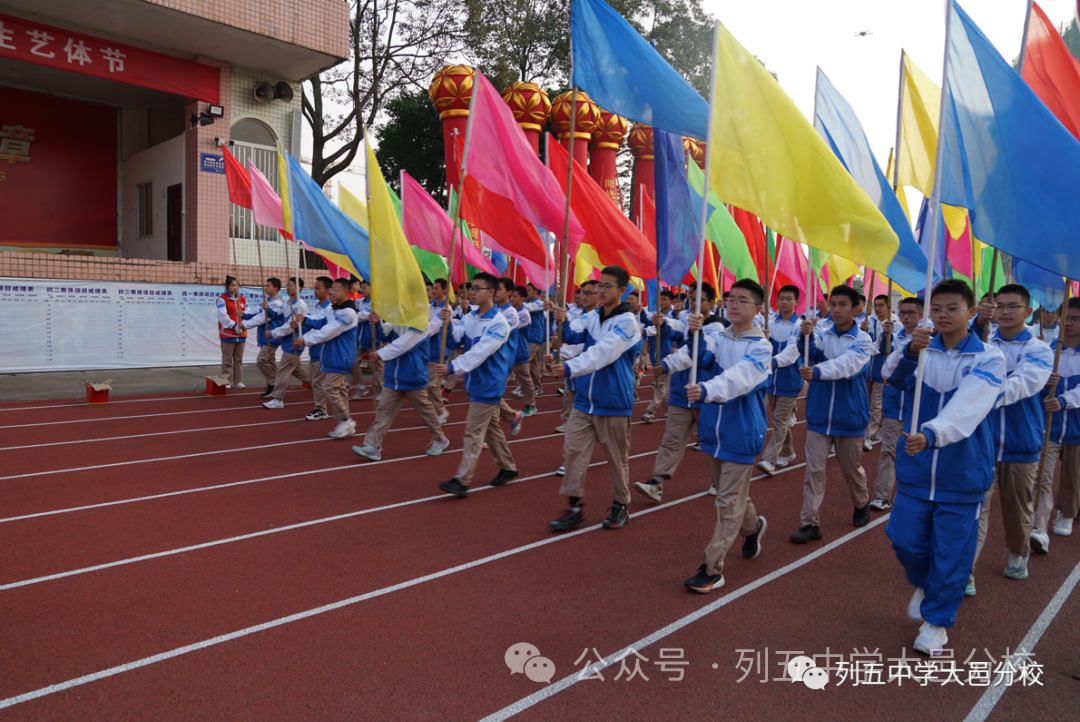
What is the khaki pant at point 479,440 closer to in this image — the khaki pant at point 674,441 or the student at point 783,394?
the khaki pant at point 674,441

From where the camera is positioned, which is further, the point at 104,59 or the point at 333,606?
the point at 104,59

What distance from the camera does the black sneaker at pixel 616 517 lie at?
17.4ft

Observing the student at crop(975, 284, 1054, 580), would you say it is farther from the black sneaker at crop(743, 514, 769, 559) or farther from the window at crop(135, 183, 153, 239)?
the window at crop(135, 183, 153, 239)

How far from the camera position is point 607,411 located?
5184 mm

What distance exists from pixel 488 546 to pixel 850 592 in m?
2.31

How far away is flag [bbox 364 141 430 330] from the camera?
662 centimetres

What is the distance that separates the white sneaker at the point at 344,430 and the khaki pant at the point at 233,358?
467cm

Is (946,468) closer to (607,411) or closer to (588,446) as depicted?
(607,411)

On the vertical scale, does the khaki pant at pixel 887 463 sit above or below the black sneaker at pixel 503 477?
above

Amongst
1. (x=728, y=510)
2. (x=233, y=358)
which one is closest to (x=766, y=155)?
(x=728, y=510)

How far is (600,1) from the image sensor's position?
5.61 m

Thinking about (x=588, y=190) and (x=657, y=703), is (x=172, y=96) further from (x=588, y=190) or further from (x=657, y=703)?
(x=657, y=703)

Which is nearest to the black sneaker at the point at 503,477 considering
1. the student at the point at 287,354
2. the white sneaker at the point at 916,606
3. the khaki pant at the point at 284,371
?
the white sneaker at the point at 916,606

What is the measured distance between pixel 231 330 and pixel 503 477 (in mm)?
7496
